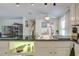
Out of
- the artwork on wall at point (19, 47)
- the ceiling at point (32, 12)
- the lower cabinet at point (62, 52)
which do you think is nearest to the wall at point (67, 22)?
the ceiling at point (32, 12)

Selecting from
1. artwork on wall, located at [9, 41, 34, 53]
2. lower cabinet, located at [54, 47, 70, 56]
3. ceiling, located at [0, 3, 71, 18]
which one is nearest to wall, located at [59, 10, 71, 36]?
ceiling, located at [0, 3, 71, 18]

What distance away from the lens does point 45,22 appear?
1.25 meters

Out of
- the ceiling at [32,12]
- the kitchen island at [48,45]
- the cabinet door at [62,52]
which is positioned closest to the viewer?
the cabinet door at [62,52]

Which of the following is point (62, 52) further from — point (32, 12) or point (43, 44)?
point (32, 12)

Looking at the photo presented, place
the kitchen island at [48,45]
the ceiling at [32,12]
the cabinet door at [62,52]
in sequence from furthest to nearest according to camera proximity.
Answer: the ceiling at [32,12] < the kitchen island at [48,45] < the cabinet door at [62,52]

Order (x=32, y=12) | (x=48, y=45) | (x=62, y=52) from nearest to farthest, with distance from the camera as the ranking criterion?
(x=62, y=52)
(x=48, y=45)
(x=32, y=12)

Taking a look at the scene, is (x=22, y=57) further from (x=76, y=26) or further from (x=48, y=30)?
(x=76, y=26)

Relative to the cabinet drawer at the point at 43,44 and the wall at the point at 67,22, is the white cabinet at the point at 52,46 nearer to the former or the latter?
the cabinet drawer at the point at 43,44

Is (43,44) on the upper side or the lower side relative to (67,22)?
lower

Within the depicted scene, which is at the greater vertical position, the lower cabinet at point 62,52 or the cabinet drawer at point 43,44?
the cabinet drawer at point 43,44

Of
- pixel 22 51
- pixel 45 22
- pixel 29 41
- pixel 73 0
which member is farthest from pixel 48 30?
pixel 73 0

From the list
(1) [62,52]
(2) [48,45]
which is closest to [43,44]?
(2) [48,45]

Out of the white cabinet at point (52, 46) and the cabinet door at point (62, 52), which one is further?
the white cabinet at point (52, 46)

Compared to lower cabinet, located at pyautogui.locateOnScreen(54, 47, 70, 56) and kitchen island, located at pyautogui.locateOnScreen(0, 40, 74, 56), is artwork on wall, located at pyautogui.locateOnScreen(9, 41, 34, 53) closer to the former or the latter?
kitchen island, located at pyautogui.locateOnScreen(0, 40, 74, 56)
